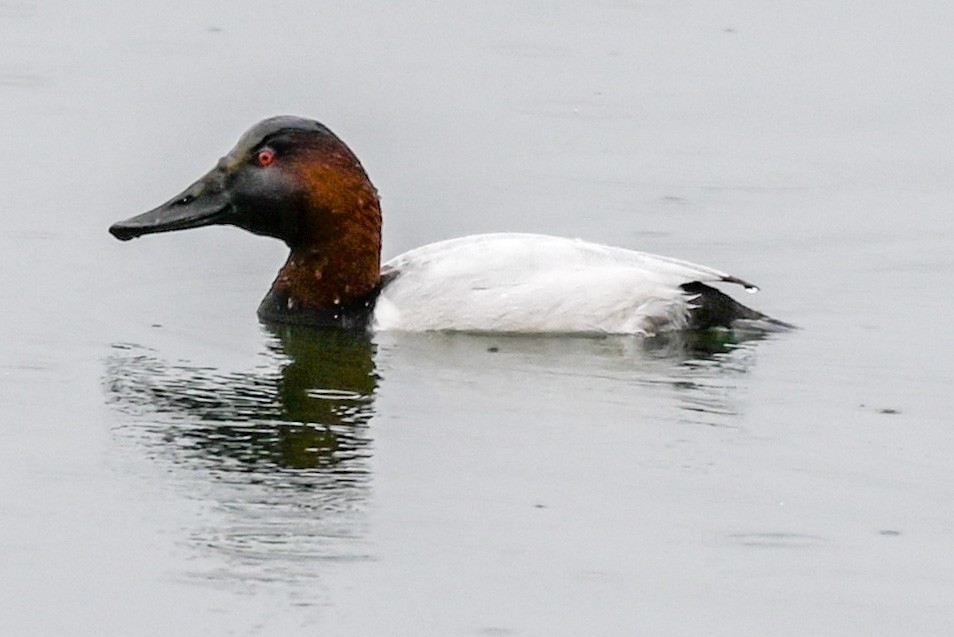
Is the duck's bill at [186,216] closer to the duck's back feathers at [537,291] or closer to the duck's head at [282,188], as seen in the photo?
the duck's head at [282,188]

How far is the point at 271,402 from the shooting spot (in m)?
9.88

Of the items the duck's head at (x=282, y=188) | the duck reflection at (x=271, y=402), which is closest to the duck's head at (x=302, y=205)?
the duck's head at (x=282, y=188)

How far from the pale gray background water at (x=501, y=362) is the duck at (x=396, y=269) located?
18 cm

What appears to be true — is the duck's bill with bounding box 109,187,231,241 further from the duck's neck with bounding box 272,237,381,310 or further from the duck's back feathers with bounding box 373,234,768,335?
the duck's back feathers with bounding box 373,234,768,335

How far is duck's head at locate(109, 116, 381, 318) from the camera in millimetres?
11133

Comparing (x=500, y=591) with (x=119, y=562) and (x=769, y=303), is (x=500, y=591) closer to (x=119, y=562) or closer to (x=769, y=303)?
(x=119, y=562)

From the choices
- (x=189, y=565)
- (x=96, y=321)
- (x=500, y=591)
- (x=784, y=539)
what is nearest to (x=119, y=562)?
(x=189, y=565)

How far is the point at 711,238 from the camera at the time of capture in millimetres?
13000

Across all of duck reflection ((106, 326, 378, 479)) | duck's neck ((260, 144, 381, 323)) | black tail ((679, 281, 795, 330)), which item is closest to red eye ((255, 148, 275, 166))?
duck's neck ((260, 144, 381, 323))

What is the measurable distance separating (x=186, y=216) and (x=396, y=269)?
0.99 meters

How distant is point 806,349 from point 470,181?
11.8ft

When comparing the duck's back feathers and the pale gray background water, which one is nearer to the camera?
the pale gray background water

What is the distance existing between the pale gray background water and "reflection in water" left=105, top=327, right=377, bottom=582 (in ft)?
0.07

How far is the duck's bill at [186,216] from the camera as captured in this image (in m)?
11.2
